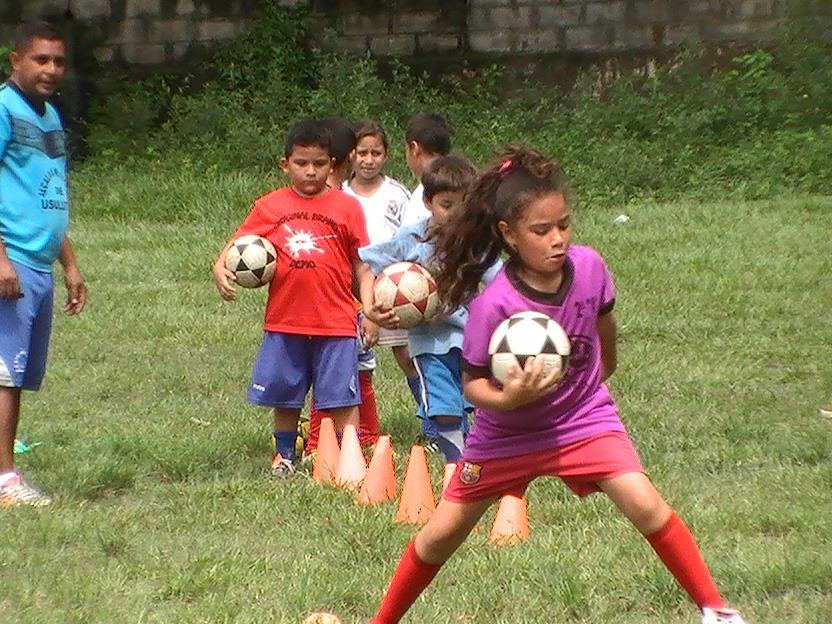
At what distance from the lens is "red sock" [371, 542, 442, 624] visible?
475cm

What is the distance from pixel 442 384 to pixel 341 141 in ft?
5.01

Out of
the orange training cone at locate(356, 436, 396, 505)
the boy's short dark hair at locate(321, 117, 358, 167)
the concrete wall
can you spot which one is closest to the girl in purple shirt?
the orange training cone at locate(356, 436, 396, 505)

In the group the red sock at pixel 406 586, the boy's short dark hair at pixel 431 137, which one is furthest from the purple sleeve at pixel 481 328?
the boy's short dark hair at pixel 431 137

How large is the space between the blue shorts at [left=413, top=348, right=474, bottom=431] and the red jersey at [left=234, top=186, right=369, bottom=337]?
0.50 m

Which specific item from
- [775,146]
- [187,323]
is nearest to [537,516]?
[187,323]

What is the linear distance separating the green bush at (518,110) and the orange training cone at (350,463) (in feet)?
29.3

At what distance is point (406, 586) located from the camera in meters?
4.76

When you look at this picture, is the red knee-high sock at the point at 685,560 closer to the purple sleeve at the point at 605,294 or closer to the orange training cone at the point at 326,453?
the purple sleeve at the point at 605,294

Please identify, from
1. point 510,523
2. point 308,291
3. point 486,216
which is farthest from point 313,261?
point 486,216

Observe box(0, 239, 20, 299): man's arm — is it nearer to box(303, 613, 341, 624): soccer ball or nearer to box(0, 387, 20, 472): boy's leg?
box(0, 387, 20, 472): boy's leg

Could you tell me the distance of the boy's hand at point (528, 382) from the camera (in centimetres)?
436

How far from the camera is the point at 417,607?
513 centimetres

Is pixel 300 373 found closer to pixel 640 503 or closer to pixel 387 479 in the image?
pixel 387 479

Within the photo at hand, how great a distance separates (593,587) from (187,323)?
5.74 metres
